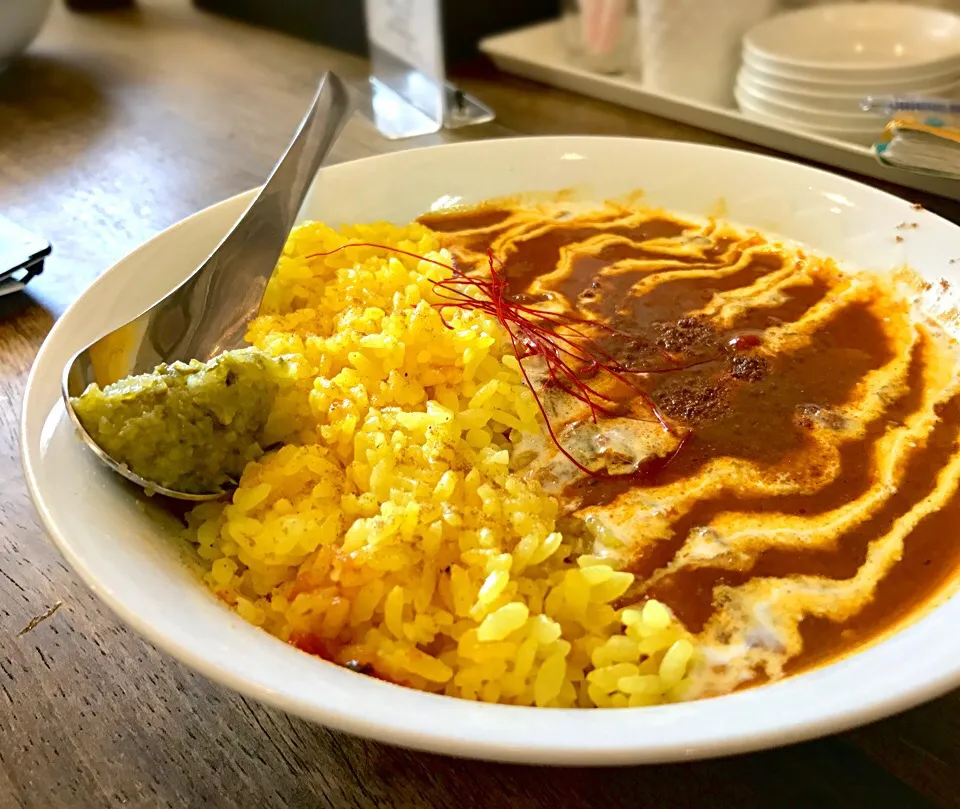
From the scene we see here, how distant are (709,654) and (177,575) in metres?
0.65

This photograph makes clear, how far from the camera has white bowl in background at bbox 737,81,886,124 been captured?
219 cm

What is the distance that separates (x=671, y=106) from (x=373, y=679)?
7.08 ft

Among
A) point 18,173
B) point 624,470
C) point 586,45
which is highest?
point 586,45

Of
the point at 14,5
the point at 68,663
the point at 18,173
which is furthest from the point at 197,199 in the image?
the point at 68,663

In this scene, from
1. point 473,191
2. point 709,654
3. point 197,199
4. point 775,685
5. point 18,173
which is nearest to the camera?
point 775,685

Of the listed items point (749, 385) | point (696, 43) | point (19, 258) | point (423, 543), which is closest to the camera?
point (423, 543)

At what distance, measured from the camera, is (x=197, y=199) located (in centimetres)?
232

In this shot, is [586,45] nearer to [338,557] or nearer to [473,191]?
[473,191]

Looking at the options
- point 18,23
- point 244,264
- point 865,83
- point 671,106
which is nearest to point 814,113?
point 865,83

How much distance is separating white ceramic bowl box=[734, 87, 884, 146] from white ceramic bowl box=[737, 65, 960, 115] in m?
0.03

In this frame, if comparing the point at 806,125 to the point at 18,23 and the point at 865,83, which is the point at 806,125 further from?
the point at 18,23

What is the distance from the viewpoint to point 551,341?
153 cm

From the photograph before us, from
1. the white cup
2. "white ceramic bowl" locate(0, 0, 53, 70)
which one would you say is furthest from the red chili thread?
"white ceramic bowl" locate(0, 0, 53, 70)

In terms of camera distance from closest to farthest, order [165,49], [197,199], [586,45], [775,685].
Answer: [775,685], [197,199], [586,45], [165,49]
